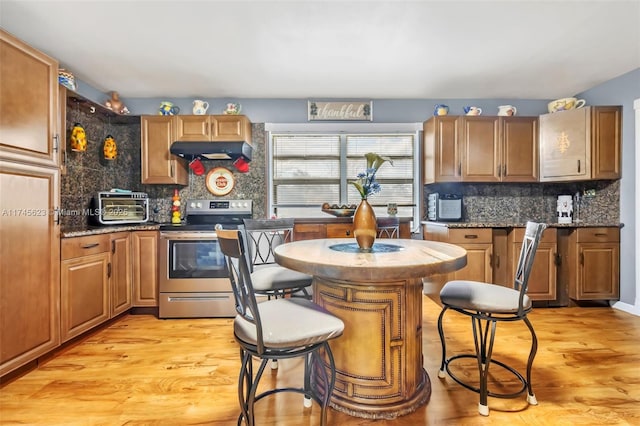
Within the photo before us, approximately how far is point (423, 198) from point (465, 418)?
2.66m

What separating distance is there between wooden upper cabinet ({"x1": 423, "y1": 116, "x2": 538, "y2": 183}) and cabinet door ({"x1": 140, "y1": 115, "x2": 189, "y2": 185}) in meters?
2.97

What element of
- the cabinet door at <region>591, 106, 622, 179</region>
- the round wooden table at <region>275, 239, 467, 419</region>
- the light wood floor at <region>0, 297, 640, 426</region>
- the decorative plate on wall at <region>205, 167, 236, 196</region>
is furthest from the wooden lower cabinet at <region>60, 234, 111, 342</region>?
the cabinet door at <region>591, 106, 622, 179</region>

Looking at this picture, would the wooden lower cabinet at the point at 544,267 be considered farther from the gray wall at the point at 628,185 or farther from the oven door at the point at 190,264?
the oven door at the point at 190,264

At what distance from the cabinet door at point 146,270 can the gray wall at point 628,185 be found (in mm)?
4775

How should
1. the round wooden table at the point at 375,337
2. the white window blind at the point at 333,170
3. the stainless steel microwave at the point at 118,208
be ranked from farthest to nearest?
the white window blind at the point at 333,170
the stainless steel microwave at the point at 118,208
the round wooden table at the point at 375,337

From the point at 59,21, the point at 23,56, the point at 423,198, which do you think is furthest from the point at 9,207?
the point at 423,198

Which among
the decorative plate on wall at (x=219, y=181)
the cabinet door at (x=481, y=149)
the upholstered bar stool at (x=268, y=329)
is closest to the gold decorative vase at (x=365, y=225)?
the upholstered bar stool at (x=268, y=329)

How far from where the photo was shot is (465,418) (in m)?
1.52

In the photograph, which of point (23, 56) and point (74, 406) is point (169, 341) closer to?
point (74, 406)

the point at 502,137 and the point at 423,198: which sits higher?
the point at 502,137

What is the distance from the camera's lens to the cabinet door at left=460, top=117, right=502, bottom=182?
3469 mm

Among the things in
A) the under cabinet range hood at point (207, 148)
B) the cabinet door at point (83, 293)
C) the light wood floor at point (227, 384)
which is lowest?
the light wood floor at point (227, 384)

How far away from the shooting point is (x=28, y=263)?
6.26 feet

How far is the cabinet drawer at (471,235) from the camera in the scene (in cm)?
319
